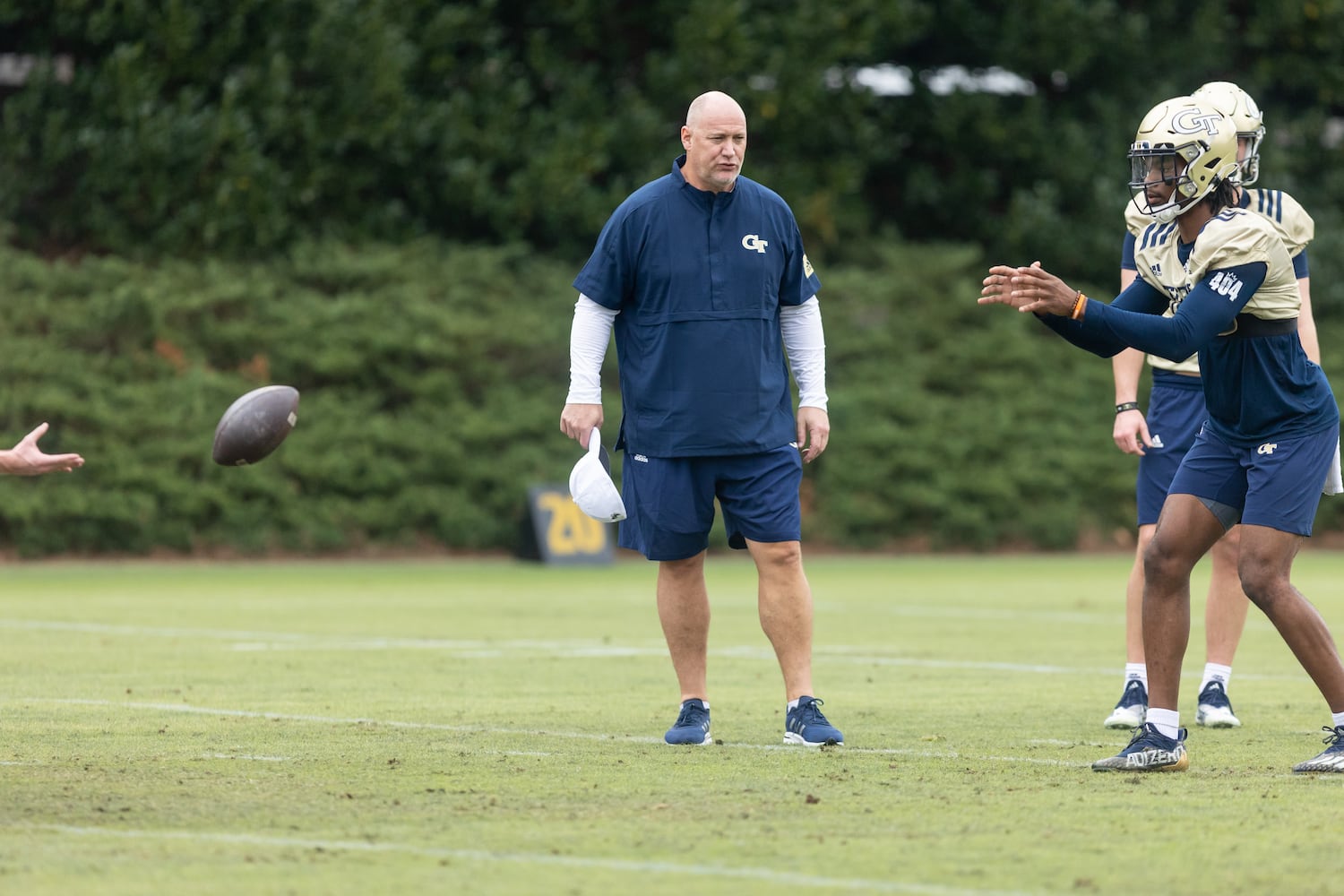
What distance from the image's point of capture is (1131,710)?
8.38 metres

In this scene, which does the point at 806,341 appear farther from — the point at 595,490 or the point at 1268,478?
the point at 1268,478

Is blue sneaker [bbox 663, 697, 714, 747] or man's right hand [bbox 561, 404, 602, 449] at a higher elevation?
man's right hand [bbox 561, 404, 602, 449]

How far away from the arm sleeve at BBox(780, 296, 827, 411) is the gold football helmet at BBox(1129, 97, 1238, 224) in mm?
1568

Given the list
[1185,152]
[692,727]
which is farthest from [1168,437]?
[692,727]

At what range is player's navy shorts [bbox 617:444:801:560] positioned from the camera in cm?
778

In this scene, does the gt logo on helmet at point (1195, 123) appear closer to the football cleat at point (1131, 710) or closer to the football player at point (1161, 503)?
the football player at point (1161, 503)

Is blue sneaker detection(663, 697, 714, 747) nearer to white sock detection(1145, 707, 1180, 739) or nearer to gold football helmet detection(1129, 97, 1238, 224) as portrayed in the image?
white sock detection(1145, 707, 1180, 739)

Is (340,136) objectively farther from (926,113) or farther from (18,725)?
(18,725)

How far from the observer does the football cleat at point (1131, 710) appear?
8.31m

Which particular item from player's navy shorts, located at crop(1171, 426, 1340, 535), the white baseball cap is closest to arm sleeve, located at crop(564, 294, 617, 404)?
the white baseball cap

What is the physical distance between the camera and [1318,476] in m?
7.07

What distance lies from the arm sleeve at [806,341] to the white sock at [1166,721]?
1815 mm

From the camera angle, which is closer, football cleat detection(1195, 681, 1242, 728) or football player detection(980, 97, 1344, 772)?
football player detection(980, 97, 1344, 772)

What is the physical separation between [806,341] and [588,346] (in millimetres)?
878
